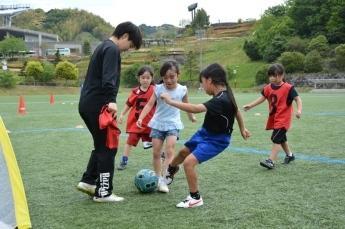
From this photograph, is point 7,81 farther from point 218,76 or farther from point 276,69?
point 218,76

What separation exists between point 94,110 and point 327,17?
6642 cm

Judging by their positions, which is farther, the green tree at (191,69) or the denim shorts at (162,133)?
the green tree at (191,69)

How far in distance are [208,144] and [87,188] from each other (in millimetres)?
1335

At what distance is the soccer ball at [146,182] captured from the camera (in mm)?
5566

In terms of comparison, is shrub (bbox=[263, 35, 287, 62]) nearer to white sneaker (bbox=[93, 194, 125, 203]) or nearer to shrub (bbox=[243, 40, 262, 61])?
shrub (bbox=[243, 40, 262, 61])

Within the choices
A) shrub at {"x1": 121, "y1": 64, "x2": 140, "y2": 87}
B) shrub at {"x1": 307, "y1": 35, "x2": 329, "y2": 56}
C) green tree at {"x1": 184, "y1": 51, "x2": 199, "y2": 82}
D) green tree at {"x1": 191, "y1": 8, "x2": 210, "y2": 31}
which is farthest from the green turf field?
green tree at {"x1": 191, "y1": 8, "x2": 210, "y2": 31}

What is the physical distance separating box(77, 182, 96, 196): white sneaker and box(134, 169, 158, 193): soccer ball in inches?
19.3

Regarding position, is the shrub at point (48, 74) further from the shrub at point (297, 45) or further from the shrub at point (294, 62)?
the shrub at point (297, 45)

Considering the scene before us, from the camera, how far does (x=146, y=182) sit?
557 centimetres

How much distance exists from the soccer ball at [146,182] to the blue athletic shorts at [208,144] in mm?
708

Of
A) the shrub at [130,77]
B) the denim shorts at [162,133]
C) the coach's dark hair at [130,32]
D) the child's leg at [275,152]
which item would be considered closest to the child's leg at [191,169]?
the denim shorts at [162,133]

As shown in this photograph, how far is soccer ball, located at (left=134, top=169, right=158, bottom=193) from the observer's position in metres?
5.57

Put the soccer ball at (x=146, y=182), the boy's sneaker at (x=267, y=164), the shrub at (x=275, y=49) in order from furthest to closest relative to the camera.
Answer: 1. the shrub at (x=275, y=49)
2. the boy's sneaker at (x=267, y=164)
3. the soccer ball at (x=146, y=182)

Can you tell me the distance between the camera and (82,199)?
539cm
